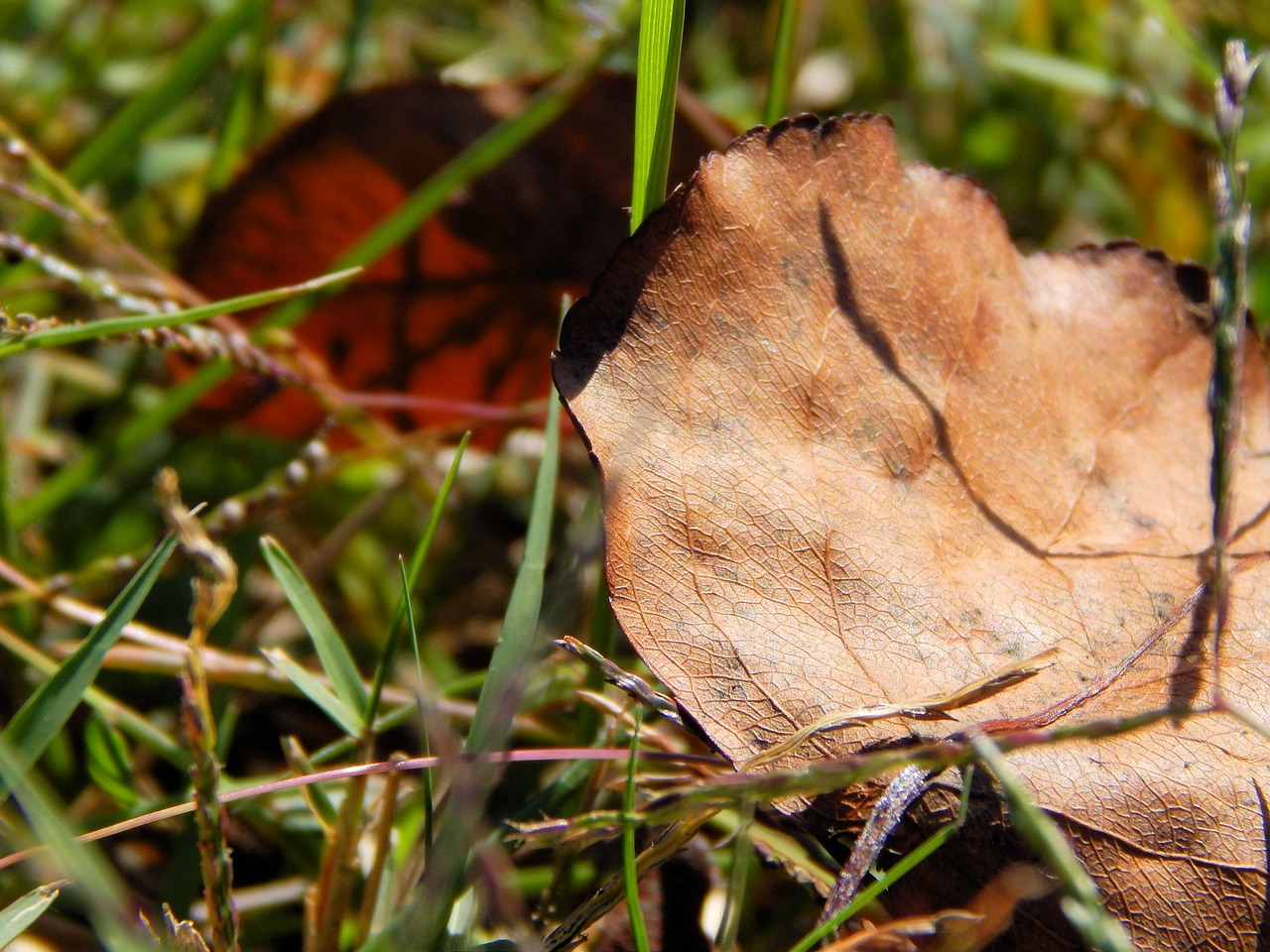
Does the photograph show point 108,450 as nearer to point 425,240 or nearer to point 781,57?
point 425,240

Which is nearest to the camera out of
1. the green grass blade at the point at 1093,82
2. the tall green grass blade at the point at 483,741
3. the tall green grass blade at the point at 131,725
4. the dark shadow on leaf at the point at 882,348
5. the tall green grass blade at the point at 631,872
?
the tall green grass blade at the point at 483,741

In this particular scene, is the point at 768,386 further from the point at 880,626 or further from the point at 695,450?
the point at 880,626

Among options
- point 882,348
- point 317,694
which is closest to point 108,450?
point 317,694

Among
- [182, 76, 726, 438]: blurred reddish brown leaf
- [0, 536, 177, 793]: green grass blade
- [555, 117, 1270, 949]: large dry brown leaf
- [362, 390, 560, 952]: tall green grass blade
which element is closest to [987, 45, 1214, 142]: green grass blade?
[182, 76, 726, 438]: blurred reddish brown leaf

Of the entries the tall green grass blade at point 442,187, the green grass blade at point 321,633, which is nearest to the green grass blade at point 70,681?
the green grass blade at point 321,633

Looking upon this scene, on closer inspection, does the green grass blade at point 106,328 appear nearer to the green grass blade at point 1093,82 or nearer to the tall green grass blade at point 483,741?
the tall green grass blade at point 483,741

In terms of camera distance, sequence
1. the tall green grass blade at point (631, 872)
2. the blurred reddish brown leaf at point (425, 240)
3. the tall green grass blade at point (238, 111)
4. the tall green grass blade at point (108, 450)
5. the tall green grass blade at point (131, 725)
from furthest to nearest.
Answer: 1. the tall green grass blade at point (238, 111)
2. the blurred reddish brown leaf at point (425, 240)
3. the tall green grass blade at point (108, 450)
4. the tall green grass blade at point (131, 725)
5. the tall green grass blade at point (631, 872)

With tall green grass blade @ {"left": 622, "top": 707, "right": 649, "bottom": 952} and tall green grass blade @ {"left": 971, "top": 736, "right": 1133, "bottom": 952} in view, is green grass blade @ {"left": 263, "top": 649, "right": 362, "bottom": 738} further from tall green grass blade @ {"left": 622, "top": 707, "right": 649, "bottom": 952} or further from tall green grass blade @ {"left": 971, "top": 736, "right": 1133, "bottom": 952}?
tall green grass blade @ {"left": 971, "top": 736, "right": 1133, "bottom": 952}
